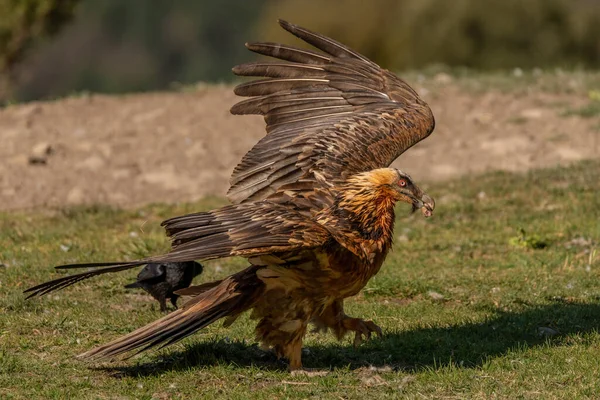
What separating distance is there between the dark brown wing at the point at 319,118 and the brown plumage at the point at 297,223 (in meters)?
0.01

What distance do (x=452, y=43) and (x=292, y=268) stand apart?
27.1 metres

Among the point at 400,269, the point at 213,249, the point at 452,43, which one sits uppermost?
the point at 452,43

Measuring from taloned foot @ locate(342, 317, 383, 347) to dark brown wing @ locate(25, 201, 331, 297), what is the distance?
3.31 feet

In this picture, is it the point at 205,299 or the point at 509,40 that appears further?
the point at 509,40

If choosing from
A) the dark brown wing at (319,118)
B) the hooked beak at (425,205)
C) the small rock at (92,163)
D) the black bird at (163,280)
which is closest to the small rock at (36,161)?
the small rock at (92,163)

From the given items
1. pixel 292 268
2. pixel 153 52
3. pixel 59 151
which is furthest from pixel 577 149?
pixel 153 52

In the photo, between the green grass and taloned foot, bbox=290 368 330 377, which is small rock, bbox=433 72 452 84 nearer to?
the green grass

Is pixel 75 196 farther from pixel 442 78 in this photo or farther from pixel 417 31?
pixel 417 31

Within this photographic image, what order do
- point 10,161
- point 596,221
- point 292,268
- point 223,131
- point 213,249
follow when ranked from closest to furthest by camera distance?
point 213,249 < point 292,268 < point 596,221 < point 10,161 < point 223,131

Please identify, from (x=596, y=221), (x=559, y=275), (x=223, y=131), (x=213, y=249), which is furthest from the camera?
(x=223, y=131)

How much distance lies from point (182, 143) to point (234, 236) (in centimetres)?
866

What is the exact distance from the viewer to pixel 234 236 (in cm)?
668

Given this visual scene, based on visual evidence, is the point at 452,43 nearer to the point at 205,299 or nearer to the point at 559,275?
the point at 559,275

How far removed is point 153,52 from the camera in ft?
463
